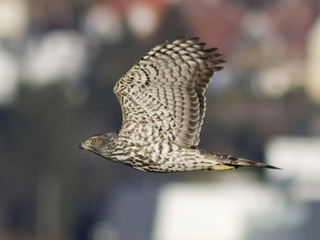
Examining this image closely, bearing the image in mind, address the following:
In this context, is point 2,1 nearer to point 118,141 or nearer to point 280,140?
point 280,140

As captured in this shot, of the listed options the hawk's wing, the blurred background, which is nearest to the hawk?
the hawk's wing

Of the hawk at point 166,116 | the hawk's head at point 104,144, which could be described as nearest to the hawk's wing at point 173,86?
the hawk at point 166,116

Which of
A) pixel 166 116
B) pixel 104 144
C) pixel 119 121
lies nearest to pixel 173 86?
pixel 166 116

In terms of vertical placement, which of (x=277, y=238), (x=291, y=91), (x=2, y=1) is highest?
(x=2, y=1)

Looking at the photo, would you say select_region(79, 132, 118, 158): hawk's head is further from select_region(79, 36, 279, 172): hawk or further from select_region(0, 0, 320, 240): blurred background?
select_region(0, 0, 320, 240): blurred background

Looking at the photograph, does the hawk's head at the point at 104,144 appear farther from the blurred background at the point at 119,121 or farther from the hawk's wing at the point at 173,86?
the blurred background at the point at 119,121

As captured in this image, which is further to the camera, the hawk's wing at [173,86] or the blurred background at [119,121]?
the blurred background at [119,121]

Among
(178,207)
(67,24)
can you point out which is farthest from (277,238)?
(67,24)
